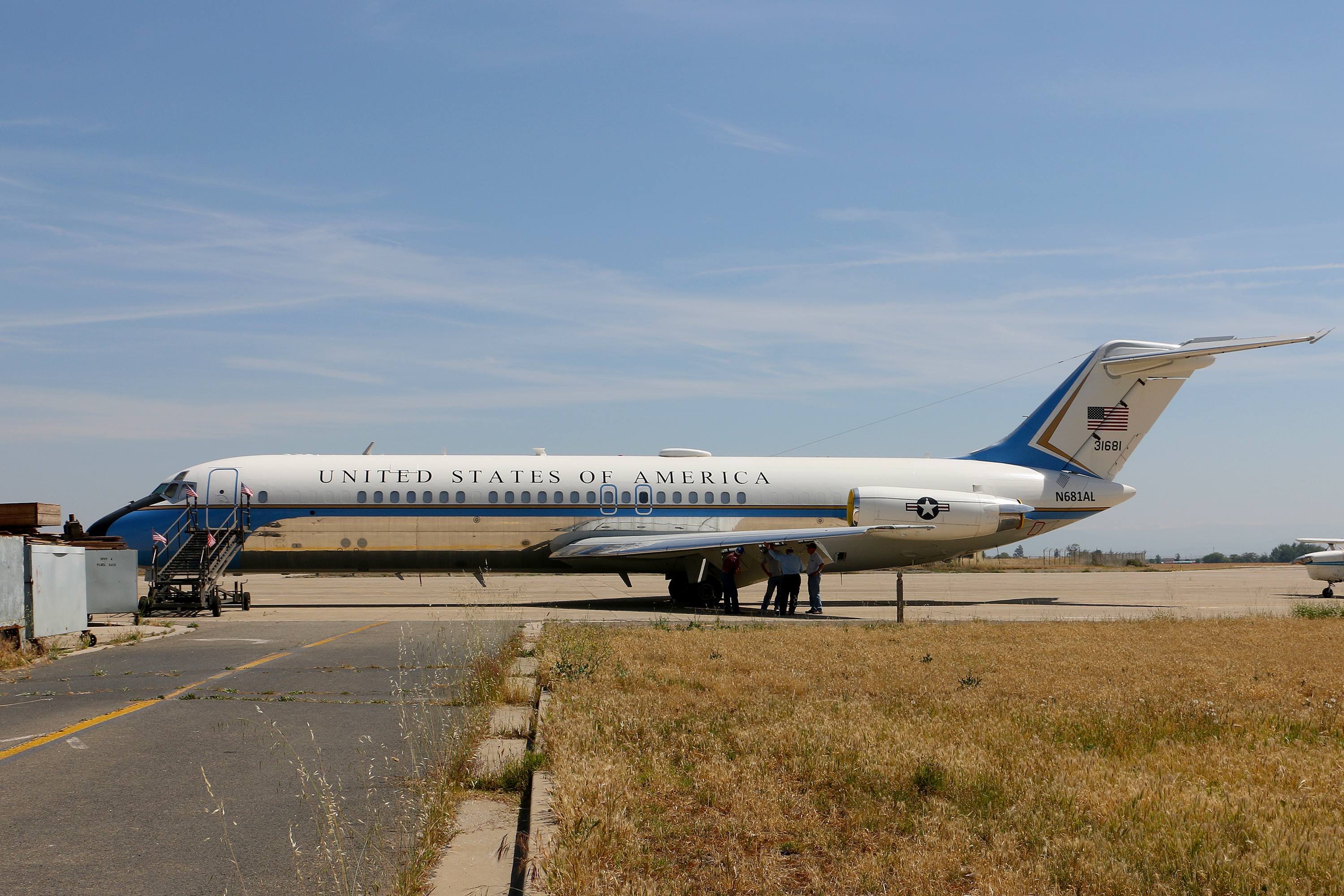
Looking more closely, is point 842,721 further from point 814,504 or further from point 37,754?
point 814,504

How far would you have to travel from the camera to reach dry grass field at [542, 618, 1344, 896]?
500cm

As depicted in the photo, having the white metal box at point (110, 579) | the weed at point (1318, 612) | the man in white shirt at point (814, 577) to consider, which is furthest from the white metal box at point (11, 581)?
the weed at point (1318, 612)

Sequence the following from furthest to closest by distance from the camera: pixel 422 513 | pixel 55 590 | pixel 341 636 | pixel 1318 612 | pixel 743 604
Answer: pixel 743 604 < pixel 422 513 < pixel 1318 612 < pixel 341 636 < pixel 55 590

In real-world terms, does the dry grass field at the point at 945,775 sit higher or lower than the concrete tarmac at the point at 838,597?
higher

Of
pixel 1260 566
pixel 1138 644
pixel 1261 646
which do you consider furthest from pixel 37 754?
pixel 1260 566

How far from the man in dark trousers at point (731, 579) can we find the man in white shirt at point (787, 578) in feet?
4.19

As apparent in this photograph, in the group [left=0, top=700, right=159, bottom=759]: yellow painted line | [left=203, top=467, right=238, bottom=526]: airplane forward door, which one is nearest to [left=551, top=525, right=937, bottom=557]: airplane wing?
[left=203, top=467, right=238, bottom=526]: airplane forward door

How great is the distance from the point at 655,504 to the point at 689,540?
2.05 meters

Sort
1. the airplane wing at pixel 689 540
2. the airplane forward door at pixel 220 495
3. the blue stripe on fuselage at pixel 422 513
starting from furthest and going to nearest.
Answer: the airplane forward door at pixel 220 495 < the blue stripe on fuselage at pixel 422 513 < the airplane wing at pixel 689 540

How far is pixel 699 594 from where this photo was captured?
90.2ft

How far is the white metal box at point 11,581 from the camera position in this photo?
1342 centimetres

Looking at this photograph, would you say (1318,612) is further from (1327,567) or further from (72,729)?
(72,729)

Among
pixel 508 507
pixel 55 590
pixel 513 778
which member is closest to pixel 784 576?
pixel 508 507

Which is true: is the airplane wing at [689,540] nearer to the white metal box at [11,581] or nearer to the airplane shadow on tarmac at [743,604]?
the airplane shadow on tarmac at [743,604]
